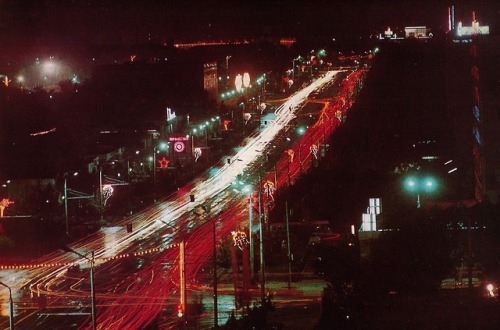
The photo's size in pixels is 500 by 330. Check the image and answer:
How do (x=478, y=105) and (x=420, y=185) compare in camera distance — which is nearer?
(x=420, y=185)

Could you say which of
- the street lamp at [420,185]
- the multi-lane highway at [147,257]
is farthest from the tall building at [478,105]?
the multi-lane highway at [147,257]

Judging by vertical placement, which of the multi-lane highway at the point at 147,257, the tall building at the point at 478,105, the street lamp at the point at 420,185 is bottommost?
the multi-lane highway at the point at 147,257

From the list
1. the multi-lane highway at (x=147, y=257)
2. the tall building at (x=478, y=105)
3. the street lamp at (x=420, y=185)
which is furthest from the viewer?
the tall building at (x=478, y=105)

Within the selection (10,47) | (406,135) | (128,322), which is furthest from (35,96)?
(128,322)

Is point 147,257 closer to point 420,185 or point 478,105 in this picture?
point 420,185

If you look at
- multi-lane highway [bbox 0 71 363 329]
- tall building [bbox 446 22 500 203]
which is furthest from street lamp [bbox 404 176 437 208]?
multi-lane highway [bbox 0 71 363 329]

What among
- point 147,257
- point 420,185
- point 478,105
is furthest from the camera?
point 478,105

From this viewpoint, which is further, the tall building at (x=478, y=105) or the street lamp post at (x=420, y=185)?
the tall building at (x=478, y=105)

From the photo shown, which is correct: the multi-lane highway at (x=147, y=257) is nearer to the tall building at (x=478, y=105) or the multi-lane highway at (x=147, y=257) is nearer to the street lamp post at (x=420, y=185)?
the street lamp post at (x=420, y=185)

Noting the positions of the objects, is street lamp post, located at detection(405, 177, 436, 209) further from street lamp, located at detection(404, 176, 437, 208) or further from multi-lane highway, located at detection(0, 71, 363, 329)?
multi-lane highway, located at detection(0, 71, 363, 329)

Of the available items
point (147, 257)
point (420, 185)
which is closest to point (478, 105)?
point (420, 185)
